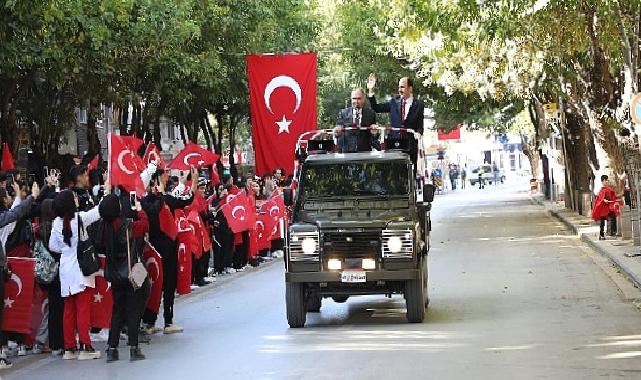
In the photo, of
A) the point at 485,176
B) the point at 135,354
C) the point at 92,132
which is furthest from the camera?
the point at 485,176

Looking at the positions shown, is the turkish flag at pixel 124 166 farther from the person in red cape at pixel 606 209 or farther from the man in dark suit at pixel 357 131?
the person in red cape at pixel 606 209

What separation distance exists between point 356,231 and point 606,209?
15.2 metres

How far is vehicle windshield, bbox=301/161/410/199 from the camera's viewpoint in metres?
15.9

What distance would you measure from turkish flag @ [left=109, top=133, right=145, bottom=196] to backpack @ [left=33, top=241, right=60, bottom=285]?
1.11 metres

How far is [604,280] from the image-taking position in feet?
67.5

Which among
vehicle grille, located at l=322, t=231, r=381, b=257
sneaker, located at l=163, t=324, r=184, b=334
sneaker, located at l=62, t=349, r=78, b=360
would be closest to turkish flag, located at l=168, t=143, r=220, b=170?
sneaker, located at l=163, t=324, r=184, b=334

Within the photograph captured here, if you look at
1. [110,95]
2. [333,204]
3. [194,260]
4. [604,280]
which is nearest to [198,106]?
[110,95]

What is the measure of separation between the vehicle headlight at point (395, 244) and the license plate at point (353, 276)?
471 millimetres

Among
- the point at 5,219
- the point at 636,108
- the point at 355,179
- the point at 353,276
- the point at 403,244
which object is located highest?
the point at 636,108

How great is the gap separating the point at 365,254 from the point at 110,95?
17.7 metres

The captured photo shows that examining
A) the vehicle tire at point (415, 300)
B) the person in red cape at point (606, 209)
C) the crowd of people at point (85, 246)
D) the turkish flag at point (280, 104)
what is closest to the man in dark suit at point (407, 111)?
the vehicle tire at point (415, 300)

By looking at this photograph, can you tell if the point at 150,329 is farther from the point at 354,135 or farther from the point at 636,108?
the point at 636,108

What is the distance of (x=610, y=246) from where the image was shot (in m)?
26.7

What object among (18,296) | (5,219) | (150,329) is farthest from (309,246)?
(5,219)
